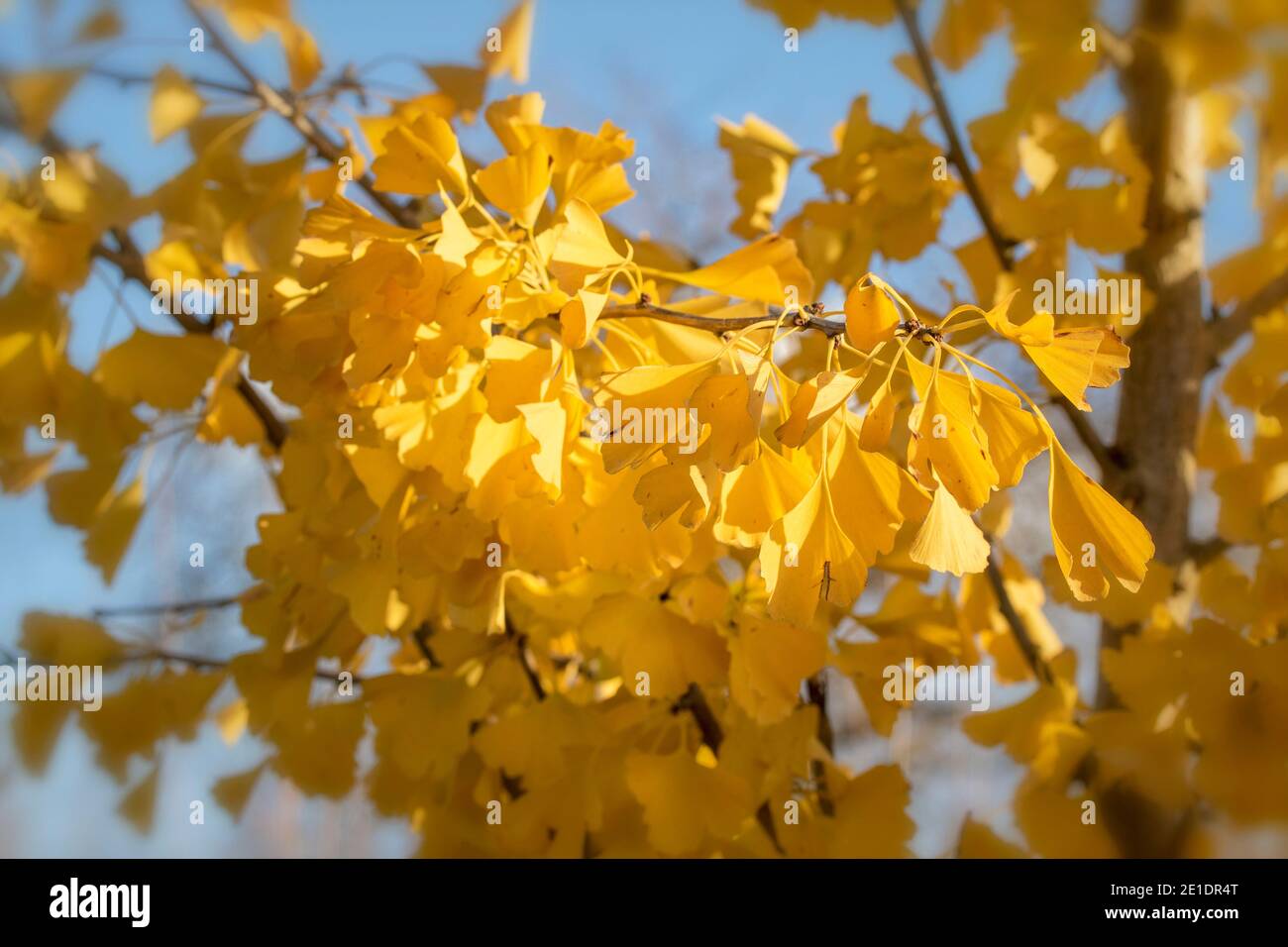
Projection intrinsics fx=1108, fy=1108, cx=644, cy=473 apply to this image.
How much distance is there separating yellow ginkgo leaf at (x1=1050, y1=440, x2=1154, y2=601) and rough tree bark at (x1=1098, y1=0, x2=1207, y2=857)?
0.45m

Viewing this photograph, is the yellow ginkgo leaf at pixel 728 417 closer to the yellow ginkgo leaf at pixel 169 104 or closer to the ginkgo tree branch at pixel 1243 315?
the yellow ginkgo leaf at pixel 169 104

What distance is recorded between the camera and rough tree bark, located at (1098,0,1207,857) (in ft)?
2.81

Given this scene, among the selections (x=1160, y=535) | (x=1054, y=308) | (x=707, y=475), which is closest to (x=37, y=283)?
(x=707, y=475)

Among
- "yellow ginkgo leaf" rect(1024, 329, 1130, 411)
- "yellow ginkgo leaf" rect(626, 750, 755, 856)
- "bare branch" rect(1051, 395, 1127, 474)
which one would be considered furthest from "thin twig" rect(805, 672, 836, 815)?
"yellow ginkgo leaf" rect(1024, 329, 1130, 411)

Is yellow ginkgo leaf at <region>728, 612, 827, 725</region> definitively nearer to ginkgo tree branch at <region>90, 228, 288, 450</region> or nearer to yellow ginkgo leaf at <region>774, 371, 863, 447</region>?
yellow ginkgo leaf at <region>774, 371, 863, 447</region>

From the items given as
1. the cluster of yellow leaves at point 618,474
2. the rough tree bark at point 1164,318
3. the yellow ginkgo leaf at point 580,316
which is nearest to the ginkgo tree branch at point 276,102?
the cluster of yellow leaves at point 618,474

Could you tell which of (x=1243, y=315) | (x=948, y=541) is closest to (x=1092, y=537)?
(x=948, y=541)

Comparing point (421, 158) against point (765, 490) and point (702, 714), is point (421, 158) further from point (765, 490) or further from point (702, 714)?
point (702, 714)

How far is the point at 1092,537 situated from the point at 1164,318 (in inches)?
21.6

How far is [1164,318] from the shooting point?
88 centimetres

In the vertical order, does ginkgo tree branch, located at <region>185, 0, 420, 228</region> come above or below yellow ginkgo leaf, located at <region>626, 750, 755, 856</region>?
above

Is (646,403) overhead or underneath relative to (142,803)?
overhead

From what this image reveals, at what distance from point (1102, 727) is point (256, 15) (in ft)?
2.32

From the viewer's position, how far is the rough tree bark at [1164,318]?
856 mm
